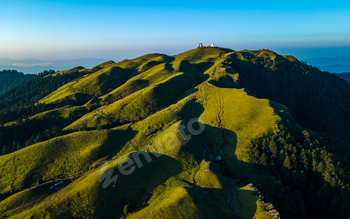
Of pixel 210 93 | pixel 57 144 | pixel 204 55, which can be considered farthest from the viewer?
pixel 204 55

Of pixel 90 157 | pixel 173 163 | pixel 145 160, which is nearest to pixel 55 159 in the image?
pixel 90 157

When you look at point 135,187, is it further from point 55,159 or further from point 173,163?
point 55,159

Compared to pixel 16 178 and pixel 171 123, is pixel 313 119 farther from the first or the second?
pixel 16 178

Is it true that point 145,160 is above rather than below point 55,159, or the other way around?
above

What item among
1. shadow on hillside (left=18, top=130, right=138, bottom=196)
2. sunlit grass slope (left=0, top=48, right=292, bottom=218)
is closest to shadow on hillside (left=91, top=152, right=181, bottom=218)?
sunlit grass slope (left=0, top=48, right=292, bottom=218)

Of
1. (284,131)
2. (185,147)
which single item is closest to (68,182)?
(185,147)

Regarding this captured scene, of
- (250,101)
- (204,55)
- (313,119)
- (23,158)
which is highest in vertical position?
(204,55)

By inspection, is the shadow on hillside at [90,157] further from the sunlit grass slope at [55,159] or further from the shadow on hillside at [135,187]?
the shadow on hillside at [135,187]

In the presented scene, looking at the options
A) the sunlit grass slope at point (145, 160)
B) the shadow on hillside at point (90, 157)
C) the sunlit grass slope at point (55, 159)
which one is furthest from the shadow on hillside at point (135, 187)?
the sunlit grass slope at point (55, 159)
